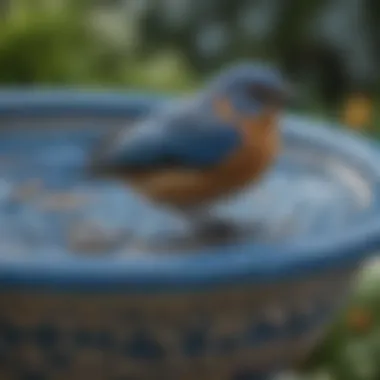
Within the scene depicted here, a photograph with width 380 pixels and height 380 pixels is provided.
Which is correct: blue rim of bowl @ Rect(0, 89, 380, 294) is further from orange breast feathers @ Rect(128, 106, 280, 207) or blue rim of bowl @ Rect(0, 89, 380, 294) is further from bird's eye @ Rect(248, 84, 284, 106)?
bird's eye @ Rect(248, 84, 284, 106)

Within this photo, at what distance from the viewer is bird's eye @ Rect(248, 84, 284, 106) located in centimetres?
186

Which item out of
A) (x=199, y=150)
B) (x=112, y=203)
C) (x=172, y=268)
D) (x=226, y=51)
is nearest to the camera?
(x=172, y=268)

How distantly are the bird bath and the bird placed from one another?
0.07 m

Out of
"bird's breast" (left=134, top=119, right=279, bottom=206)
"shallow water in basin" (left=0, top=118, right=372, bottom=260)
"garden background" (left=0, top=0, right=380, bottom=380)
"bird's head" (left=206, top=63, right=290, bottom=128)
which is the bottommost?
"garden background" (left=0, top=0, right=380, bottom=380)

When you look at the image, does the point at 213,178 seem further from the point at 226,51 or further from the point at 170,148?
the point at 226,51

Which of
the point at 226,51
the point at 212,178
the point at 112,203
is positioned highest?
the point at 212,178

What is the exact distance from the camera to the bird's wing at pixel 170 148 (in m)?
1.79

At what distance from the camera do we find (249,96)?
6.11 ft

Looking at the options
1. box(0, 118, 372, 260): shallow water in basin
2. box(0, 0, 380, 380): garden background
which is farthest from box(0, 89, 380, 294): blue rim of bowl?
box(0, 0, 380, 380): garden background

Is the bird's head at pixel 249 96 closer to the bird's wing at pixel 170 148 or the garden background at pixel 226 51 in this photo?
the bird's wing at pixel 170 148

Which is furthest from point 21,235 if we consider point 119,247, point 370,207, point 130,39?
point 130,39

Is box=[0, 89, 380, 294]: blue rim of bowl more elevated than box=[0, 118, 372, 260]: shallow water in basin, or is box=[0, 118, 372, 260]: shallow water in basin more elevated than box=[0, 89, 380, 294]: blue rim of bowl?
box=[0, 89, 380, 294]: blue rim of bowl

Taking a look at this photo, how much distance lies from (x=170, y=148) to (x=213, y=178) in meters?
0.07

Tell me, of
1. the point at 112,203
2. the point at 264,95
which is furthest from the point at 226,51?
the point at 264,95
